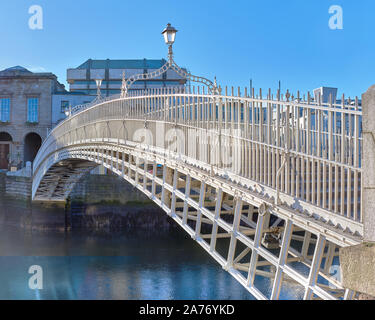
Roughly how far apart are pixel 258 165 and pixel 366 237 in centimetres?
372

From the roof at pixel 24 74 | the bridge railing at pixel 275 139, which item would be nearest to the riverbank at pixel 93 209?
the roof at pixel 24 74

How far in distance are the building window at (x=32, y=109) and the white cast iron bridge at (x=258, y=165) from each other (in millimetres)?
25522

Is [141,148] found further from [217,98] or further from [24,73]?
[24,73]

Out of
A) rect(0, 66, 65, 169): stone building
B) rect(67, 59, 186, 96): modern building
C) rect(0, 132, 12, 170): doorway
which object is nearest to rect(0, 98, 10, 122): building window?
rect(0, 66, 65, 169): stone building

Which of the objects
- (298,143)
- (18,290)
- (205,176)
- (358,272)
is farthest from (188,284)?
(358,272)

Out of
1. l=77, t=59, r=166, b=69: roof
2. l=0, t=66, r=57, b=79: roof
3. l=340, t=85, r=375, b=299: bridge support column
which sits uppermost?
l=77, t=59, r=166, b=69: roof

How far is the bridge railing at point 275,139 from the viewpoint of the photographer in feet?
18.8

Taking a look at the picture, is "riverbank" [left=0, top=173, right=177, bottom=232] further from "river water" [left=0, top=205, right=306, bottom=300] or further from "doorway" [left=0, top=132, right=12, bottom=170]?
"doorway" [left=0, top=132, right=12, bottom=170]

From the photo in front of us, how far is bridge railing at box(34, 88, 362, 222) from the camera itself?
5742 millimetres

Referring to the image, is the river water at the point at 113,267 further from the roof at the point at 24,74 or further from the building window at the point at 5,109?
the roof at the point at 24,74

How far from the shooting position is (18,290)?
1798 centimetres

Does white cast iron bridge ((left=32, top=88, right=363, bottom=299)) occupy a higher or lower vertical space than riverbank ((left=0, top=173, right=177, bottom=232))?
higher

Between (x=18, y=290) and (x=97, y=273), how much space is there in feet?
10.7

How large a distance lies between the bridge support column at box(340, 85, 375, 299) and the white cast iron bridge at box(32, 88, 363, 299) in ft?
4.34
